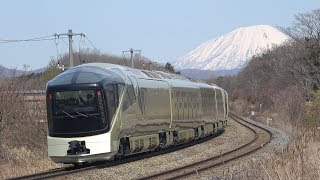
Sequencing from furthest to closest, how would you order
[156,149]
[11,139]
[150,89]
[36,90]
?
[36,90] → [11,139] → [156,149] → [150,89]

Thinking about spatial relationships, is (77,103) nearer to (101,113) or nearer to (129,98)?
(101,113)

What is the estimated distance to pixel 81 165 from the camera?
59.2 feet

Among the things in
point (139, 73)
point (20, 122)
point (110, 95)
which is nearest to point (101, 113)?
point (110, 95)

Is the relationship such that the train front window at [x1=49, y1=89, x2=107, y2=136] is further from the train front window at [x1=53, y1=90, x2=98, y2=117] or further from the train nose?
the train nose

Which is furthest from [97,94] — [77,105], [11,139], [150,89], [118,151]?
[11,139]

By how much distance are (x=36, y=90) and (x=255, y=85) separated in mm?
78083

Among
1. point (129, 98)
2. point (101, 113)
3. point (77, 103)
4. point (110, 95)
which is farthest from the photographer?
point (129, 98)

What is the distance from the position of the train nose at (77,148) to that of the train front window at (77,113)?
0.30 metres

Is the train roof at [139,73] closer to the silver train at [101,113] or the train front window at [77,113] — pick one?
the silver train at [101,113]

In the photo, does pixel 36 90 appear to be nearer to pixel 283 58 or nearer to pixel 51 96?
pixel 51 96

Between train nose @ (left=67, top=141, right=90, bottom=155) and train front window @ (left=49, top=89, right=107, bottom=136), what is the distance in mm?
298

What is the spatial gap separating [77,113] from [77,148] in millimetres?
1028

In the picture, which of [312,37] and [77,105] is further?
[312,37]

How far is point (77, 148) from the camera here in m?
16.1
